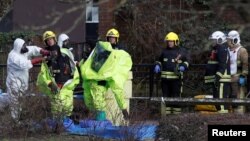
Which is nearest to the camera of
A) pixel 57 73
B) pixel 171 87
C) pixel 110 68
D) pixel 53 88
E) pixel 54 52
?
pixel 110 68

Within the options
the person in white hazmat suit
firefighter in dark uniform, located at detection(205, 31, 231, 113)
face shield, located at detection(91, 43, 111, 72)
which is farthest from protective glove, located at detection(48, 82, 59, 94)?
firefighter in dark uniform, located at detection(205, 31, 231, 113)

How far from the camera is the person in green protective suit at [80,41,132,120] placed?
1016 centimetres

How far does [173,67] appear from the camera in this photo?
11.9 m

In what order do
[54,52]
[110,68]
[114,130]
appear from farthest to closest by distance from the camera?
[54,52] → [110,68] → [114,130]

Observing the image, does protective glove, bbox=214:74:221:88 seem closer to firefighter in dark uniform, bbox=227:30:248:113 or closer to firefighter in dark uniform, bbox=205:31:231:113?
firefighter in dark uniform, bbox=205:31:231:113

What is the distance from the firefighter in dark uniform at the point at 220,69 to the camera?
1138 cm

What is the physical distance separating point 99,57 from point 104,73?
362mm

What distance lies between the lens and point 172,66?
467 inches

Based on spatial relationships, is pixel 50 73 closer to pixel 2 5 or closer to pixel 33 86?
pixel 33 86

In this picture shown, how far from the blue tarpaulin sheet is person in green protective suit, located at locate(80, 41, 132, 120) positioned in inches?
39.6

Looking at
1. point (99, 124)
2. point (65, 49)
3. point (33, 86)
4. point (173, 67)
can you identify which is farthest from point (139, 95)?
point (99, 124)

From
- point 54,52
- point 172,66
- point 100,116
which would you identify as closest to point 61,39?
point 54,52

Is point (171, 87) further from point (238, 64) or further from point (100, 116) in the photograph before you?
point (100, 116)

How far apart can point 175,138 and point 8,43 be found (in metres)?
10.6
